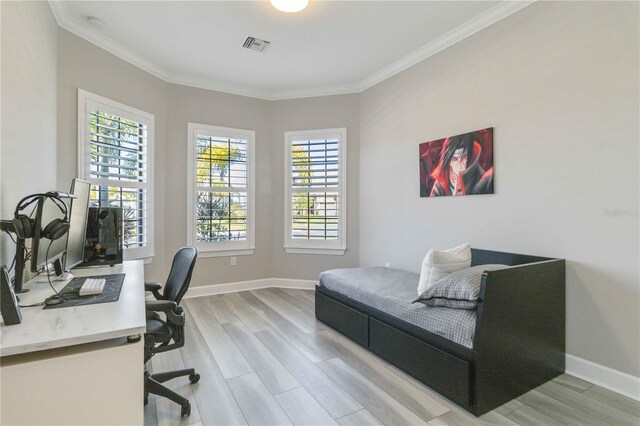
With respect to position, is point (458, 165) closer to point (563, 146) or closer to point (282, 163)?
point (563, 146)

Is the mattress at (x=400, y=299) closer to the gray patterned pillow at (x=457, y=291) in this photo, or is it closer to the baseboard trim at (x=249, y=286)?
the gray patterned pillow at (x=457, y=291)

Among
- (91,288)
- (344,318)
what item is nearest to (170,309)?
(91,288)

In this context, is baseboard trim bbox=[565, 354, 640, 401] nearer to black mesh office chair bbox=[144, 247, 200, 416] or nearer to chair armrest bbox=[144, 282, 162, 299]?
black mesh office chair bbox=[144, 247, 200, 416]

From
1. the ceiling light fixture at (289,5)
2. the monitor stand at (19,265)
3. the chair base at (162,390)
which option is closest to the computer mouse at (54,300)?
the monitor stand at (19,265)

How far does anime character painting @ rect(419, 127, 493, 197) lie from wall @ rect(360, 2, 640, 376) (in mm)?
85

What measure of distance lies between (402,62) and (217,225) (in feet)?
10.7

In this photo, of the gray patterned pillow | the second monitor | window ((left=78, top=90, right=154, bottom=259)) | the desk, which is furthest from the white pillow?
window ((left=78, top=90, right=154, bottom=259))

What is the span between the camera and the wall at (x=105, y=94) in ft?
9.66

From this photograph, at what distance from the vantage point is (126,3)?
268 cm

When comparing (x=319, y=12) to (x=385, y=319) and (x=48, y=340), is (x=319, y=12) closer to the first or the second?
(x=385, y=319)

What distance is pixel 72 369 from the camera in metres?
1.12

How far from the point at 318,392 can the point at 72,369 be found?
1470mm

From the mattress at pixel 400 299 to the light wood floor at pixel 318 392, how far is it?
17.0 inches

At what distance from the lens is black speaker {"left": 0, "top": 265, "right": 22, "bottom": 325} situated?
1186mm
